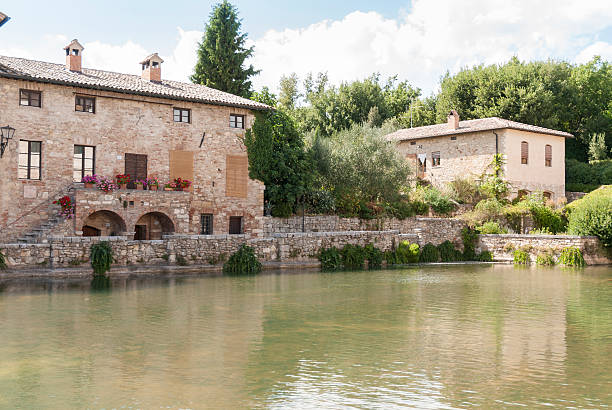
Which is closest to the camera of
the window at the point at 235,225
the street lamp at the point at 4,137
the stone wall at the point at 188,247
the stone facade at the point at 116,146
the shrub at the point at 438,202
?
the stone wall at the point at 188,247

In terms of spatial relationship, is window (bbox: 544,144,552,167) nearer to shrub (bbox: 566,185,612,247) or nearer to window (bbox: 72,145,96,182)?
shrub (bbox: 566,185,612,247)

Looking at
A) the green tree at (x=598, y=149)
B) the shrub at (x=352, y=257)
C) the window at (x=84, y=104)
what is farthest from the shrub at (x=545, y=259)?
the window at (x=84, y=104)

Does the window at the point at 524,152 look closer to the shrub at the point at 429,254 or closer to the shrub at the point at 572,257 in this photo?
the shrub at the point at 572,257

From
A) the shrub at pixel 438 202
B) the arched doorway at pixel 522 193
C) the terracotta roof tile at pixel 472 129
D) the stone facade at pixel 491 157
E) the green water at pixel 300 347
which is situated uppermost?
the terracotta roof tile at pixel 472 129

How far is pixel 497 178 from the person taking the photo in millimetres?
37875

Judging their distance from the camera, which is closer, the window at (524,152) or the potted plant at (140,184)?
the potted plant at (140,184)

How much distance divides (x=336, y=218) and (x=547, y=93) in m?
25.4

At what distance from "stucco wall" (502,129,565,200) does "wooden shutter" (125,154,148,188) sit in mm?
22876

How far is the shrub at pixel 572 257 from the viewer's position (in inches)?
1141

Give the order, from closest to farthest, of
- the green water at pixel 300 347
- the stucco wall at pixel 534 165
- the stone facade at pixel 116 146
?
the green water at pixel 300 347
the stone facade at pixel 116 146
the stucco wall at pixel 534 165

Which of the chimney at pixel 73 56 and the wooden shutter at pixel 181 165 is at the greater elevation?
the chimney at pixel 73 56

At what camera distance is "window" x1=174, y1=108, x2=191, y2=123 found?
2706 centimetres

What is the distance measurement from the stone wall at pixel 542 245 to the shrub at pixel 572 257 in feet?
0.69

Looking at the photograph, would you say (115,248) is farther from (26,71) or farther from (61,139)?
(26,71)
